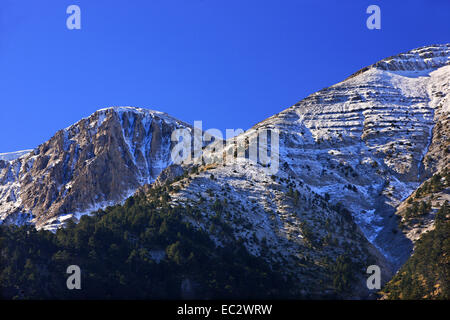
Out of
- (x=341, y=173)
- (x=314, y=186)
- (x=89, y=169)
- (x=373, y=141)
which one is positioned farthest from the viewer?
(x=89, y=169)

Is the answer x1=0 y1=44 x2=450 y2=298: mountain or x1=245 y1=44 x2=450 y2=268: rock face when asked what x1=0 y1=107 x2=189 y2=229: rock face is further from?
x1=245 y1=44 x2=450 y2=268: rock face

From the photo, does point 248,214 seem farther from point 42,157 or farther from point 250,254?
point 42,157

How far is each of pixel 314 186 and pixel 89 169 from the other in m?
86.2

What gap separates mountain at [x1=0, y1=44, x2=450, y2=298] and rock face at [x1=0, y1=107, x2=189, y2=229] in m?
0.45

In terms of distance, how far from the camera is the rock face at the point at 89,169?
170 m

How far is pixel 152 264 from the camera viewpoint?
3061 inches

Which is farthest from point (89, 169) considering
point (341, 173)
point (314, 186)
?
point (341, 173)

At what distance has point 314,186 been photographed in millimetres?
110125

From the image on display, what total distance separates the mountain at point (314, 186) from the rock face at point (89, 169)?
45 cm

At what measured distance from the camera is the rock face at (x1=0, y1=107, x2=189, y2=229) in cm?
17050

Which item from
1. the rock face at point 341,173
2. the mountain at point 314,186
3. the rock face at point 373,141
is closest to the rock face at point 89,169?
the mountain at point 314,186

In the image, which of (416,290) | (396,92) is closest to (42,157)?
(396,92)

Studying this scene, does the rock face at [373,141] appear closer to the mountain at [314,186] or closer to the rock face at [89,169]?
the mountain at [314,186]

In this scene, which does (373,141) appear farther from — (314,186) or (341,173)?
(314,186)
